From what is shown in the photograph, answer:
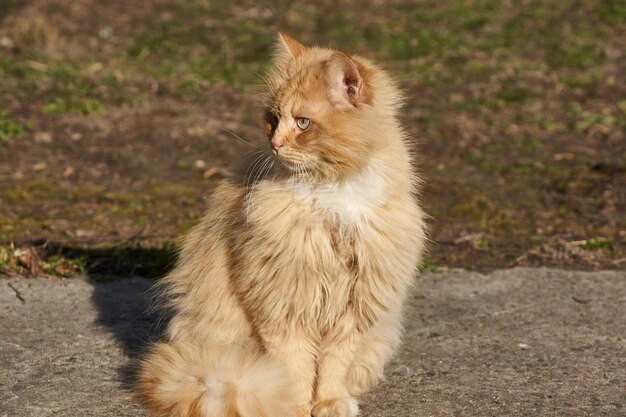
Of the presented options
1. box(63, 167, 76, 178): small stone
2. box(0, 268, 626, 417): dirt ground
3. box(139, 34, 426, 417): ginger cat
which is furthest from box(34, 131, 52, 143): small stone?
box(139, 34, 426, 417): ginger cat

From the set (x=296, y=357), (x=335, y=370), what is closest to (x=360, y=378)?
(x=335, y=370)

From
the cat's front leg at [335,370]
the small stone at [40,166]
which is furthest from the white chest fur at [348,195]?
the small stone at [40,166]

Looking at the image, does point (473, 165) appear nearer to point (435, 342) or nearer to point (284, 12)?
point (435, 342)

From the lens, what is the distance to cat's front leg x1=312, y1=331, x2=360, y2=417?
345cm

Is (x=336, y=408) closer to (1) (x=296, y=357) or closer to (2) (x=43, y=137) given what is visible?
(1) (x=296, y=357)

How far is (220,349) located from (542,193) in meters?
3.61

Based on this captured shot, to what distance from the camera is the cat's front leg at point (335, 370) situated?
345 centimetres

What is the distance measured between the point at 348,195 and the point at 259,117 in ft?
13.2

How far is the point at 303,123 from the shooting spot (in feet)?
10.6

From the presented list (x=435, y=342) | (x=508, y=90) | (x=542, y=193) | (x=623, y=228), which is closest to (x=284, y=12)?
(x=508, y=90)

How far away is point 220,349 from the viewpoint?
3.28 meters

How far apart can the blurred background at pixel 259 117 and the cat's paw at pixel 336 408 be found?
146 centimetres

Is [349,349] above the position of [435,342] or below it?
above

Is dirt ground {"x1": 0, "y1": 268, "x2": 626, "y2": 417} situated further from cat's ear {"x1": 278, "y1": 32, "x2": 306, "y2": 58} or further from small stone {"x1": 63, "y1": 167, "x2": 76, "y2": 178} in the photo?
small stone {"x1": 63, "y1": 167, "x2": 76, "y2": 178}
